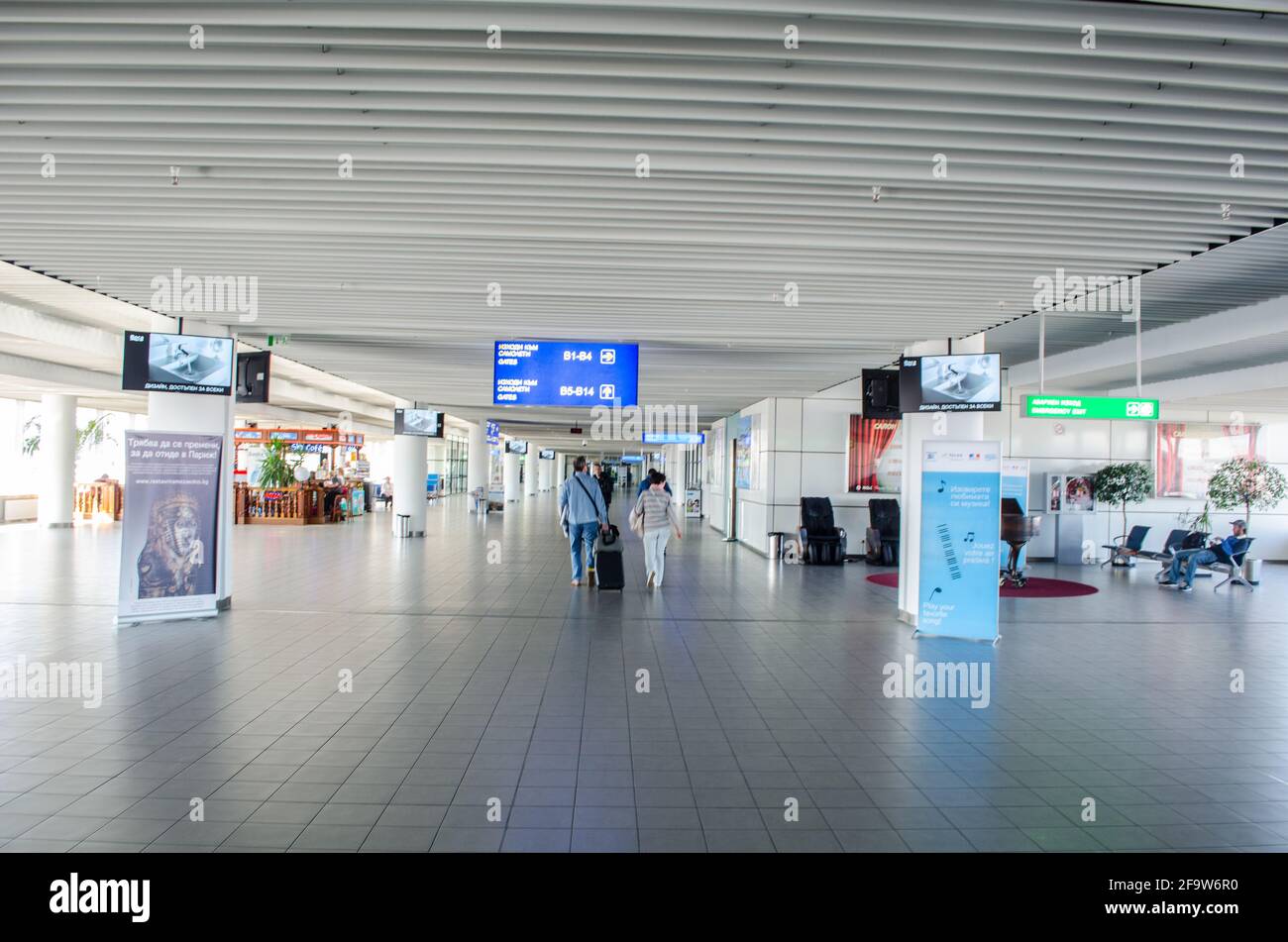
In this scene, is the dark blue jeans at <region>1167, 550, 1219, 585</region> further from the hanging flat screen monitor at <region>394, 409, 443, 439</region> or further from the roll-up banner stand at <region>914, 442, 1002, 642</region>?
the hanging flat screen monitor at <region>394, 409, 443, 439</region>

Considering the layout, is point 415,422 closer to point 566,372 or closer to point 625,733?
point 566,372

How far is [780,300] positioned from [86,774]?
6.44 m

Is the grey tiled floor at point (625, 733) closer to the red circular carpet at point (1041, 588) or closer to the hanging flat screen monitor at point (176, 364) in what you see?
the red circular carpet at point (1041, 588)

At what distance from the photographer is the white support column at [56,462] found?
1855cm

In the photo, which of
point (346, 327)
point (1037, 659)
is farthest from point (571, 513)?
point (1037, 659)

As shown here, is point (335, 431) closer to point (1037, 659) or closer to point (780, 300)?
point (780, 300)

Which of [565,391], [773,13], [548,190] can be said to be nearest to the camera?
[773,13]

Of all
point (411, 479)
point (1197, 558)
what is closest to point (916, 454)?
point (1197, 558)

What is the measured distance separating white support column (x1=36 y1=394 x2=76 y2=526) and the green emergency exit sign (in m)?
21.7

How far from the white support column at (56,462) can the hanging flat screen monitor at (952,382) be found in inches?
807

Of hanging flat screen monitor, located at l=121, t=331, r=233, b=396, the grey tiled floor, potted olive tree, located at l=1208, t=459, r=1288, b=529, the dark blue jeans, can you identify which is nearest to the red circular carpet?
the dark blue jeans

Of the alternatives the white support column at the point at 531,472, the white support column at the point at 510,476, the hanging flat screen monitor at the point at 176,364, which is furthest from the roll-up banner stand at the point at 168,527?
the white support column at the point at 531,472

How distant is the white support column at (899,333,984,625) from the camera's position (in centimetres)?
859
